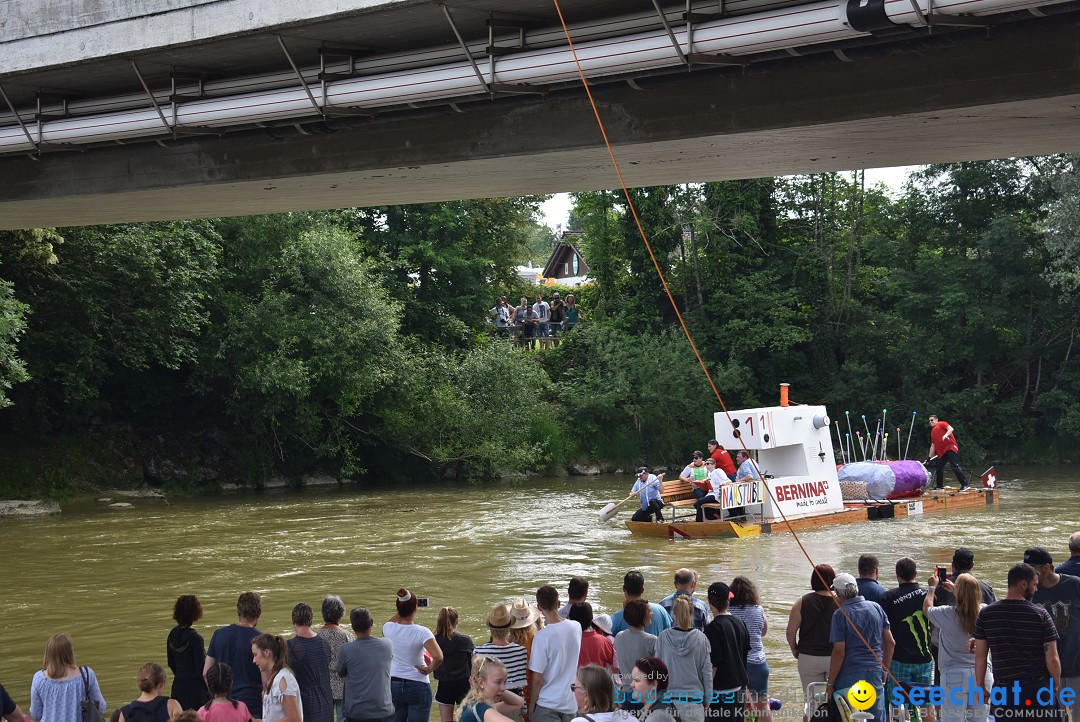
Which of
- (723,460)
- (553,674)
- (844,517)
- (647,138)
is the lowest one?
(844,517)

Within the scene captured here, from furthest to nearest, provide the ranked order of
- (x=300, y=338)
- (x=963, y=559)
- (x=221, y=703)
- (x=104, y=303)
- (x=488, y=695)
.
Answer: (x=300, y=338)
(x=104, y=303)
(x=963, y=559)
(x=221, y=703)
(x=488, y=695)

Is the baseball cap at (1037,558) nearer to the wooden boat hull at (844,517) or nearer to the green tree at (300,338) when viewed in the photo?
the wooden boat hull at (844,517)

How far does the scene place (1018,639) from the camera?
720 centimetres

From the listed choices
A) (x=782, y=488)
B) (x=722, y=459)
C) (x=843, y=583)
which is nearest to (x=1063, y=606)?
(x=843, y=583)

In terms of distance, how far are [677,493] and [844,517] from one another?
3.73m

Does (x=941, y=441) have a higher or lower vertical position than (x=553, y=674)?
higher

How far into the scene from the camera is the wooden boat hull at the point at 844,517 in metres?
22.3

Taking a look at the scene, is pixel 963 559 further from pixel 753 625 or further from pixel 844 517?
pixel 844 517

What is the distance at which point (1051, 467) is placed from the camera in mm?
42156

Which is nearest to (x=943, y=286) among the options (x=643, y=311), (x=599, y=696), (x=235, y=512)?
(x=643, y=311)

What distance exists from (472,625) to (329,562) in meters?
7.00

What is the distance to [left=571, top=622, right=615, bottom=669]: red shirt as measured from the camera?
775 cm

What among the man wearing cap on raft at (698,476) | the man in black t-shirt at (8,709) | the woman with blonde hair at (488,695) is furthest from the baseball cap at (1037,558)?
the man wearing cap on raft at (698,476)

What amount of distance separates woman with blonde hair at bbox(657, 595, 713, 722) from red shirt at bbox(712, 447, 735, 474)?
1660cm
